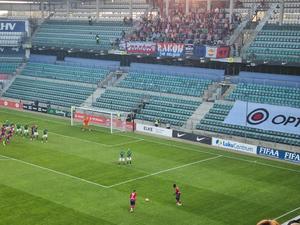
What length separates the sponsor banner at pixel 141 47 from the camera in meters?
54.4

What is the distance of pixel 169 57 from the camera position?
53.0 metres

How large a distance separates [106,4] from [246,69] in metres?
29.9

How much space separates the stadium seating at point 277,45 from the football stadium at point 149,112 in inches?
6.8

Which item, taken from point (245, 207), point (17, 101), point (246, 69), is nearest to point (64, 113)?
point (17, 101)

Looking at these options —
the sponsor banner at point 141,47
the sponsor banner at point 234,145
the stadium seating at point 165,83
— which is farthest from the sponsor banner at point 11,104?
the sponsor banner at point 234,145

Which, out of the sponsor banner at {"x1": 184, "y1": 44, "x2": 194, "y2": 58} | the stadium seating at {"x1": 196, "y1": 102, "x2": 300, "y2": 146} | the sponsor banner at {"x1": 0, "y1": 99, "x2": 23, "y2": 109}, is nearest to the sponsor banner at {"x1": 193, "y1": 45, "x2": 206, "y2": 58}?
the sponsor banner at {"x1": 184, "y1": 44, "x2": 194, "y2": 58}

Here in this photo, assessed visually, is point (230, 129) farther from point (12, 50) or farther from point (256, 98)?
point (12, 50)

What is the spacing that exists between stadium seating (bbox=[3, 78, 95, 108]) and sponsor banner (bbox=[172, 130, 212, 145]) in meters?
16.9

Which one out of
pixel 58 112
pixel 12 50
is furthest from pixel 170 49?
pixel 12 50

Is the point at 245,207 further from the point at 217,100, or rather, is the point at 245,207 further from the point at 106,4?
the point at 106,4

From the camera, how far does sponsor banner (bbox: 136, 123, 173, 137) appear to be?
147ft

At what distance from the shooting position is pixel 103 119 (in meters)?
49.9

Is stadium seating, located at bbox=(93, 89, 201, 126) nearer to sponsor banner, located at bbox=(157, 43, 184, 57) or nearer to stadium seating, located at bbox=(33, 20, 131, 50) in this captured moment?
sponsor banner, located at bbox=(157, 43, 184, 57)

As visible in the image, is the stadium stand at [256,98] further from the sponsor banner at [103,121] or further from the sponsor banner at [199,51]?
the sponsor banner at [103,121]
